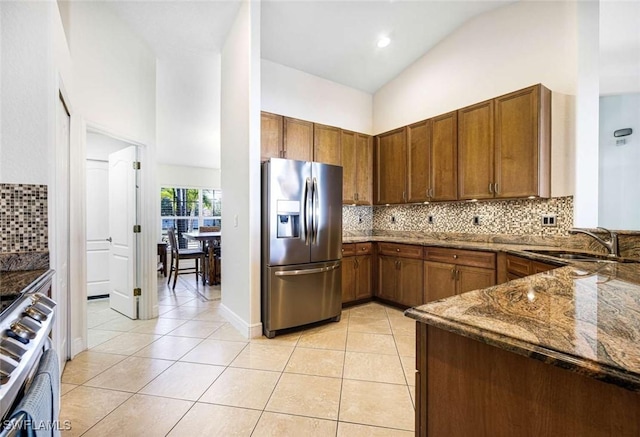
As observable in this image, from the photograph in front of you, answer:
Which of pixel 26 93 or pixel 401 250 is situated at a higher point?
pixel 26 93

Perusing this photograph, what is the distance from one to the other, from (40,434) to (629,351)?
138cm

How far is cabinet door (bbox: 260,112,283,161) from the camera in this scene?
10.7 ft

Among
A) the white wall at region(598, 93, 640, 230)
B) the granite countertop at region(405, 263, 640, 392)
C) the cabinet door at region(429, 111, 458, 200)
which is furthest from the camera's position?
the white wall at region(598, 93, 640, 230)

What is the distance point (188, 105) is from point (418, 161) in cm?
369

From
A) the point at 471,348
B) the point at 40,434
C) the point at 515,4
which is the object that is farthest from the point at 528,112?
the point at 40,434

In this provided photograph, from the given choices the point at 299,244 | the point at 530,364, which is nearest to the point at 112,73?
the point at 299,244

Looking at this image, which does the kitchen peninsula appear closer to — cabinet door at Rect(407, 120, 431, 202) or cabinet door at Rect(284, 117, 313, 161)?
cabinet door at Rect(407, 120, 431, 202)

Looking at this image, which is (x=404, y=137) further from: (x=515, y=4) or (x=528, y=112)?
(x=515, y=4)

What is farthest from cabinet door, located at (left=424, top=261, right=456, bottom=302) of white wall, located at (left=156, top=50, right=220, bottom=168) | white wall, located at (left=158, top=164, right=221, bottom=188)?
white wall, located at (left=158, top=164, right=221, bottom=188)

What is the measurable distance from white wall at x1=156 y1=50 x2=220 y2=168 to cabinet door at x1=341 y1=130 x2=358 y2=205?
1947mm

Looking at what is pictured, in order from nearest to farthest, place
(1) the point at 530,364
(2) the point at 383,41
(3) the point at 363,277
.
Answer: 1. (1) the point at 530,364
2. (2) the point at 383,41
3. (3) the point at 363,277

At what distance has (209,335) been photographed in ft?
9.11

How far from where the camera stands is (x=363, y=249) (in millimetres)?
3682

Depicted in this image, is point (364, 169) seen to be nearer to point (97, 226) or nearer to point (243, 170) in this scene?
point (243, 170)
